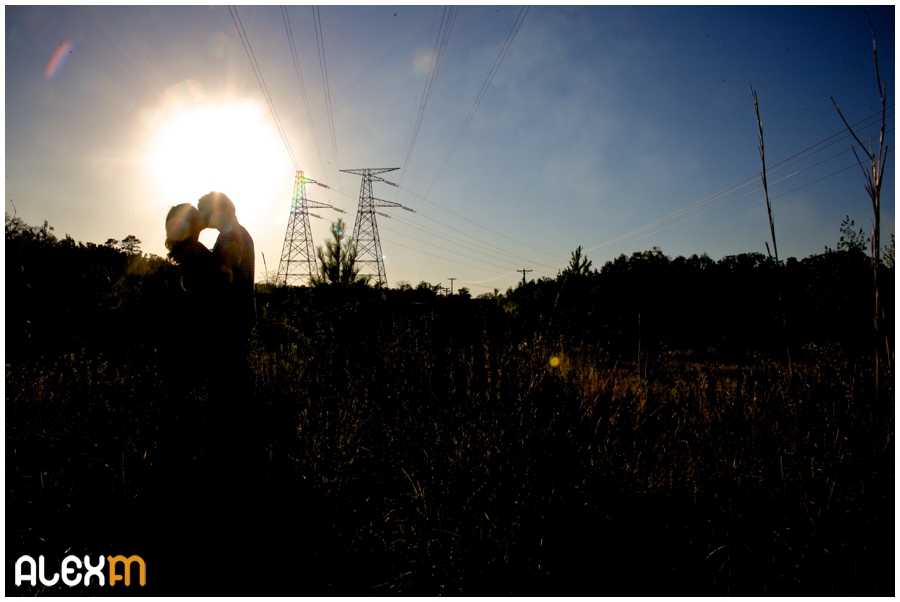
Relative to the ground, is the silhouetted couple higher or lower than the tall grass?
higher

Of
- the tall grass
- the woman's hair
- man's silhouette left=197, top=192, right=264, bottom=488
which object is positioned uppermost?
the woman's hair

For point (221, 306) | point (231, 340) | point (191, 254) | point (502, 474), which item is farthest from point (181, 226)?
point (502, 474)

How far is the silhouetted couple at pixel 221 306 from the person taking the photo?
7.30 feet

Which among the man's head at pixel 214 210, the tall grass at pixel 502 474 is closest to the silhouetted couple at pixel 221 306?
the man's head at pixel 214 210

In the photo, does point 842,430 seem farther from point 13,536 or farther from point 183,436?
point 13,536

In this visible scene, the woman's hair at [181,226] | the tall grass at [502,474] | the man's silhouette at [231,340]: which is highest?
the woman's hair at [181,226]

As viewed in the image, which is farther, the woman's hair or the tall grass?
the woman's hair

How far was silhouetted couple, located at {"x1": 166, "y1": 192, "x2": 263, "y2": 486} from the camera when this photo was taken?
223 cm

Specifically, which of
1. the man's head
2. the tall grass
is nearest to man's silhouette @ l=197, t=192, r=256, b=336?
the man's head

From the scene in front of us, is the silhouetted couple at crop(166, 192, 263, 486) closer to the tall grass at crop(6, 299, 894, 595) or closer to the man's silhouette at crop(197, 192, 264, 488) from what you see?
the man's silhouette at crop(197, 192, 264, 488)

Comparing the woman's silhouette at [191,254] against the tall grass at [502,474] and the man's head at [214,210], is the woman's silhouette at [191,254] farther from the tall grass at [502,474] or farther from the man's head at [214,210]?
the tall grass at [502,474]

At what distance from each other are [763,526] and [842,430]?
0.97m

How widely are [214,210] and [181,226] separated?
0.21 metres

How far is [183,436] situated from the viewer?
89.2 inches
